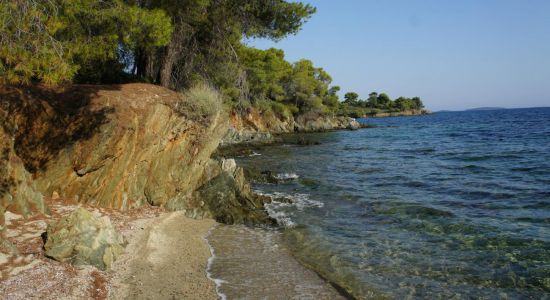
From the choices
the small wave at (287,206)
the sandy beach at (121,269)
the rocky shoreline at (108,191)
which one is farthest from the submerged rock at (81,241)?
the small wave at (287,206)

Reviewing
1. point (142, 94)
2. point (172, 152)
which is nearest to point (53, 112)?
point (142, 94)

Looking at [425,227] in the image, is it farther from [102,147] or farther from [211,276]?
[102,147]

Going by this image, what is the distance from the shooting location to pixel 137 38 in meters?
11.0

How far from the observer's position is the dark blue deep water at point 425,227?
25.5 feet

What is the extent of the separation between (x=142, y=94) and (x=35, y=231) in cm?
547

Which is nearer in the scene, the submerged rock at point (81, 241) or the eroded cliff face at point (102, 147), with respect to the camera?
the submerged rock at point (81, 241)

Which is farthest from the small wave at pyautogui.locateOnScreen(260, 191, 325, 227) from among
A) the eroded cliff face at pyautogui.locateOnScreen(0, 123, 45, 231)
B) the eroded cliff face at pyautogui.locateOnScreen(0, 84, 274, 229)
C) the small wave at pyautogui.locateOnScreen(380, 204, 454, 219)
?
the eroded cliff face at pyautogui.locateOnScreen(0, 123, 45, 231)

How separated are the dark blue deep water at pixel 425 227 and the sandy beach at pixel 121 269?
2.59 m

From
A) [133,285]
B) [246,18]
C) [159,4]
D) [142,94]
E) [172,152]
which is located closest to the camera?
[133,285]

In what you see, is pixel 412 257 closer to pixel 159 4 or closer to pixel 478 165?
pixel 159 4

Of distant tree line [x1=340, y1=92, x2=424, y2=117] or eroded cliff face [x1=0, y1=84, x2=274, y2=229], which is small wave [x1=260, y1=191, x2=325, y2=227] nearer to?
eroded cliff face [x1=0, y1=84, x2=274, y2=229]

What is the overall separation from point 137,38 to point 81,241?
634 centimetres

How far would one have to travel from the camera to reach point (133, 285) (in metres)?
6.48

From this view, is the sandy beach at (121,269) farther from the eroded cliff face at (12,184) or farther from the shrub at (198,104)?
the shrub at (198,104)
